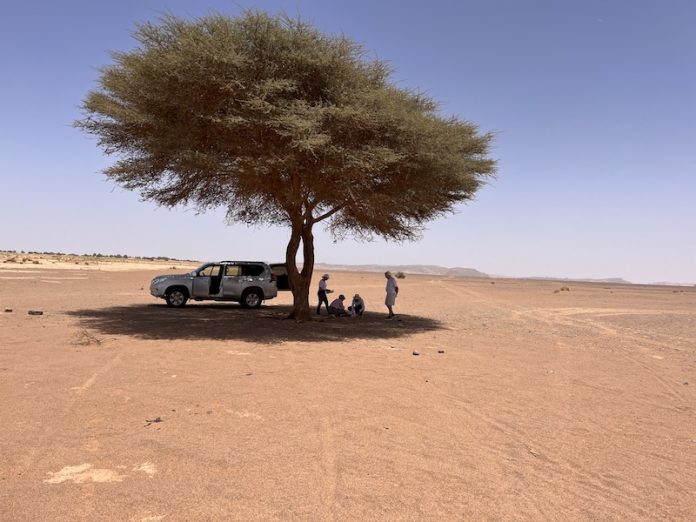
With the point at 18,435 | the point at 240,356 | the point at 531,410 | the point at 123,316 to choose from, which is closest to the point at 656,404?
the point at 531,410

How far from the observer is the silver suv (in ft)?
69.9

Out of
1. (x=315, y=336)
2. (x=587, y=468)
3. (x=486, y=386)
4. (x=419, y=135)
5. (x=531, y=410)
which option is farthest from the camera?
(x=419, y=135)

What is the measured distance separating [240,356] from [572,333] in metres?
12.5

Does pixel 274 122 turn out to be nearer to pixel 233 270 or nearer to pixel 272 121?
pixel 272 121

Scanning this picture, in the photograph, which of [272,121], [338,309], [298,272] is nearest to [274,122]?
[272,121]

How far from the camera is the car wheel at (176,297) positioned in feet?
69.9

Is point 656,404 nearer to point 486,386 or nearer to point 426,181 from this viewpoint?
point 486,386

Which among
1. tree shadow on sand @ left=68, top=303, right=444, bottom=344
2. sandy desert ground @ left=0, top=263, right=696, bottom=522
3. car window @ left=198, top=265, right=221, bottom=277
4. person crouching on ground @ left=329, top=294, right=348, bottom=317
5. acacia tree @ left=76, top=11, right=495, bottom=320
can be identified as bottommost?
sandy desert ground @ left=0, top=263, right=696, bottom=522

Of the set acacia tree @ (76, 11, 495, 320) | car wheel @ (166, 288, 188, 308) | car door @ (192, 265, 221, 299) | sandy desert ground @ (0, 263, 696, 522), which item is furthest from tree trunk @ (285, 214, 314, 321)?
car wheel @ (166, 288, 188, 308)

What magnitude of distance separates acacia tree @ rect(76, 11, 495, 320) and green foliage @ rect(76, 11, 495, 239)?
0.12ft

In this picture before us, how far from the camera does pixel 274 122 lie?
13.5 m

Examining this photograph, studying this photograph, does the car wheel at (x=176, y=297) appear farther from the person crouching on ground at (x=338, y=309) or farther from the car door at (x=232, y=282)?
the person crouching on ground at (x=338, y=309)

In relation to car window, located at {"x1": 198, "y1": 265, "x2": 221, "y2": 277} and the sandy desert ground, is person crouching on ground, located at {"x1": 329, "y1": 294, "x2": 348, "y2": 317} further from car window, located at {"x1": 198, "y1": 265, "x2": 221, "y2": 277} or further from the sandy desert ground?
the sandy desert ground

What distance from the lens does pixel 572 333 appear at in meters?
18.1
